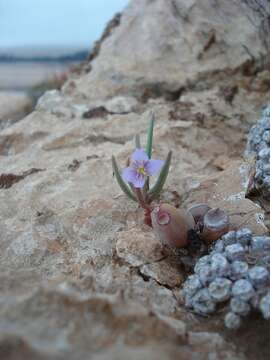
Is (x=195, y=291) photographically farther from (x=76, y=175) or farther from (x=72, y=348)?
(x=76, y=175)

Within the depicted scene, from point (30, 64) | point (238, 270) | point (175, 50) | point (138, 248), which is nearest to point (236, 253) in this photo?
point (238, 270)

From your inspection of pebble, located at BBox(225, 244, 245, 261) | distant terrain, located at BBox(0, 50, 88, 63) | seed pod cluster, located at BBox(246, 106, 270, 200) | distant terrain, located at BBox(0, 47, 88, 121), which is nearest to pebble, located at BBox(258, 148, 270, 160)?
seed pod cluster, located at BBox(246, 106, 270, 200)

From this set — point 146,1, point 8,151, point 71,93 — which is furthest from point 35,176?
point 146,1

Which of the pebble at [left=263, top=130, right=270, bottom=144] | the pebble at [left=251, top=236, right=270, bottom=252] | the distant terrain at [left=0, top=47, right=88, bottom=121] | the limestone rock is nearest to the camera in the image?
the pebble at [left=251, top=236, right=270, bottom=252]

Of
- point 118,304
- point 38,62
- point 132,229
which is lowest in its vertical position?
point 38,62

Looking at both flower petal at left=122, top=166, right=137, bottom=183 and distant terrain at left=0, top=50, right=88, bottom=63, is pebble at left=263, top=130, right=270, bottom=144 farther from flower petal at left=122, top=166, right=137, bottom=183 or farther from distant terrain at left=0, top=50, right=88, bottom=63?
distant terrain at left=0, top=50, right=88, bottom=63
